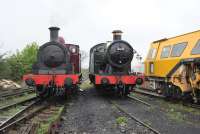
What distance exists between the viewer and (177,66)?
553 inches

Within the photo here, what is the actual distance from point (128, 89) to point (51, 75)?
4317mm

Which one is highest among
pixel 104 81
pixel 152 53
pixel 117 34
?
pixel 117 34

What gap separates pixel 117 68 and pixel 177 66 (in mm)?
3457

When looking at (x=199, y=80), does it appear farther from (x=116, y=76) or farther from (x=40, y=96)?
(x=40, y=96)

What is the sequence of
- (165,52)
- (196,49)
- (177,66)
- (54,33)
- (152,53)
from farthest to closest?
(152,53)
(165,52)
(54,33)
(177,66)
(196,49)

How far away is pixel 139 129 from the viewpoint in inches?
326

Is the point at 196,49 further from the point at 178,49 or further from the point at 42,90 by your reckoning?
the point at 42,90

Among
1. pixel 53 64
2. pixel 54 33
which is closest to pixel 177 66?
pixel 53 64

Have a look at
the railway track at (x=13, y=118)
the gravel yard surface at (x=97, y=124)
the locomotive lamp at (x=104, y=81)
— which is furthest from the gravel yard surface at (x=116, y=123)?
the locomotive lamp at (x=104, y=81)

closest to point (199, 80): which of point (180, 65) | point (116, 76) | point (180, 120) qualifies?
point (180, 65)

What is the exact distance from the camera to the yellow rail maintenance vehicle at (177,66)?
12.9 m

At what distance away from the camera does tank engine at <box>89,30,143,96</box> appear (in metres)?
15.6

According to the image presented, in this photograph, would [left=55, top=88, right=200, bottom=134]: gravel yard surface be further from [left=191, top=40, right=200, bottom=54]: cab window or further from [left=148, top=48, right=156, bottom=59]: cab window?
[left=148, top=48, right=156, bottom=59]: cab window

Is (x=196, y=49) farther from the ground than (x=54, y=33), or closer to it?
closer to it
